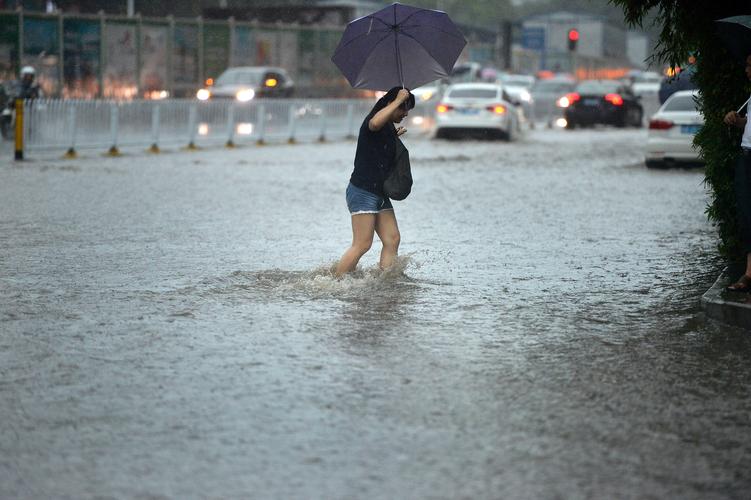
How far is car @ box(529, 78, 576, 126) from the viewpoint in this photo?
4808 centimetres

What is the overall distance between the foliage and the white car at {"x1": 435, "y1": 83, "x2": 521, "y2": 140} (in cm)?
2375

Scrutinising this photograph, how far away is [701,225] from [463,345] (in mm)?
7643

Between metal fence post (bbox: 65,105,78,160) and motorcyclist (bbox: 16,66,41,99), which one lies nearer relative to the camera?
metal fence post (bbox: 65,105,78,160)

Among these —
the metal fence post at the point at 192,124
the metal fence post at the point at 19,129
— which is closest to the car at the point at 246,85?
the metal fence post at the point at 192,124

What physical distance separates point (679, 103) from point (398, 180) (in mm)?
15359

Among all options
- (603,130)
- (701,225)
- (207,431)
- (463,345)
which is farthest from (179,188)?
(603,130)

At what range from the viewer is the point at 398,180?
9.29 meters

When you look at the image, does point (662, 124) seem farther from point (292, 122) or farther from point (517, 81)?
point (517, 81)

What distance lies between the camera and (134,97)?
38500 millimetres

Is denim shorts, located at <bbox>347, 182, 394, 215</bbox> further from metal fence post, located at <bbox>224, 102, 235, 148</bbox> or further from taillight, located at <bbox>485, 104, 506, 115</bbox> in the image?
taillight, located at <bbox>485, 104, 506, 115</bbox>

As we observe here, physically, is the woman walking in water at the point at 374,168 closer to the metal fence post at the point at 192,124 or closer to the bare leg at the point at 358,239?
the bare leg at the point at 358,239

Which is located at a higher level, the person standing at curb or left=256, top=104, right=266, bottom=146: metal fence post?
the person standing at curb

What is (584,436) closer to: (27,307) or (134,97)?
(27,307)

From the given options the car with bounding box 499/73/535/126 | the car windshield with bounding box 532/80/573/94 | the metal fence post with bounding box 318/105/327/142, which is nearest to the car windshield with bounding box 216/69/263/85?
the metal fence post with bounding box 318/105/327/142
